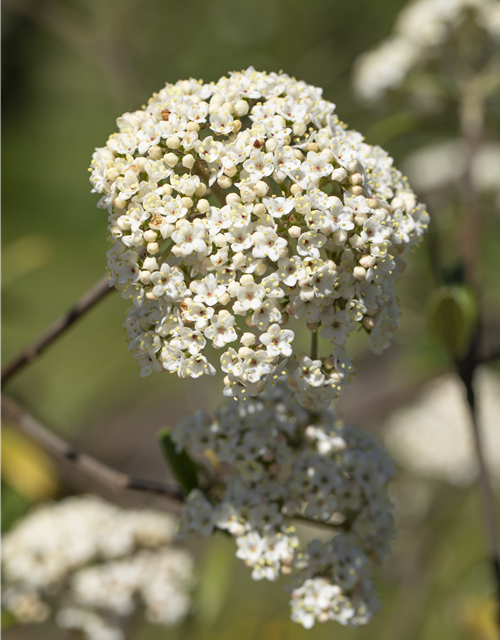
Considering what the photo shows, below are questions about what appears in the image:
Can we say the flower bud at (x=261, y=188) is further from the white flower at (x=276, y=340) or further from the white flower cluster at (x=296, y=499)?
the white flower cluster at (x=296, y=499)

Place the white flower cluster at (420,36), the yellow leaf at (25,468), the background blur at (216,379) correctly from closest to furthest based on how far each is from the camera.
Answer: the yellow leaf at (25,468), the background blur at (216,379), the white flower cluster at (420,36)

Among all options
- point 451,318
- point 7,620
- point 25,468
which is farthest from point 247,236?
point 25,468

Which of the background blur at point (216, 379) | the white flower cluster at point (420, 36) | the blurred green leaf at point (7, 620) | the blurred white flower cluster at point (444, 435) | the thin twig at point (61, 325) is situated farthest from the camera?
the blurred white flower cluster at point (444, 435)

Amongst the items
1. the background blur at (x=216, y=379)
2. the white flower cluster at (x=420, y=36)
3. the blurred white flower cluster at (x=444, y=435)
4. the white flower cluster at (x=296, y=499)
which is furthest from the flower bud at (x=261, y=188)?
the blurred white flower cluster at (x=444, y=435)

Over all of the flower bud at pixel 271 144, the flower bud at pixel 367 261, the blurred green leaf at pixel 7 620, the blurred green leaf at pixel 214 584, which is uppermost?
the flower bud at pixel 271 144

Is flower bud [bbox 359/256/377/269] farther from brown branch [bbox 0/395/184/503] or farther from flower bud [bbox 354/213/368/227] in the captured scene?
brown branch [bbox 0/395/184/503]

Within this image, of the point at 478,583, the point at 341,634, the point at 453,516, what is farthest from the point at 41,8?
the point at 341,634
